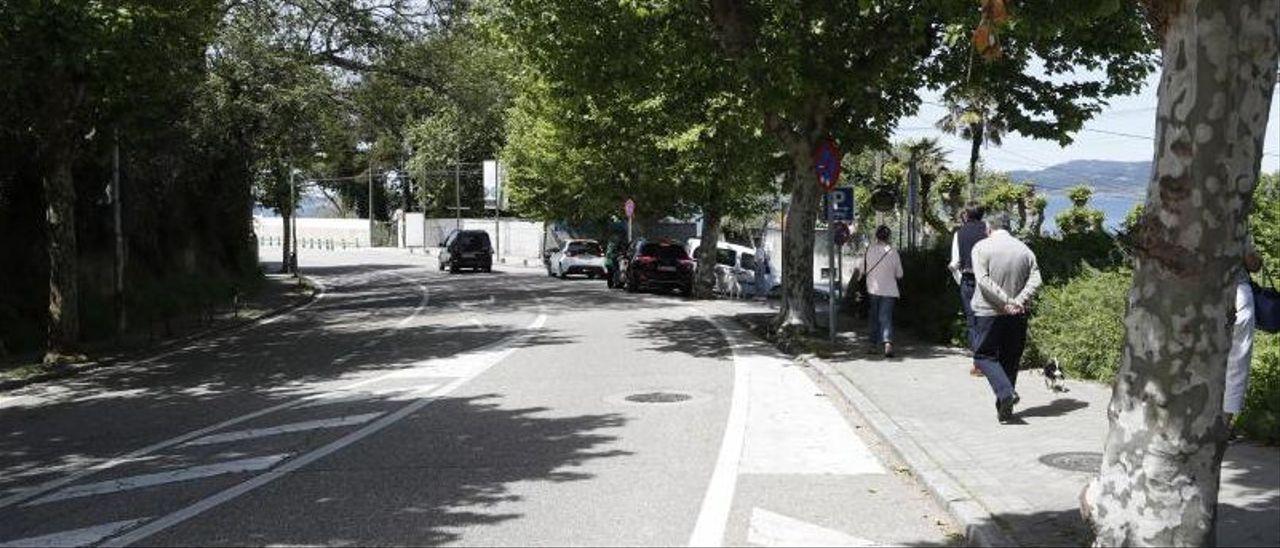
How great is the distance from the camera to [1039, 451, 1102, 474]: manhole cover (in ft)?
22.4

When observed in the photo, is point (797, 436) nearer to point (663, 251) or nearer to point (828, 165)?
point (828, 165)

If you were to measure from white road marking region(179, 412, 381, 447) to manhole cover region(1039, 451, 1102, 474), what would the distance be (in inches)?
223

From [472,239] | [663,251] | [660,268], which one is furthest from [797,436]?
[472,239]

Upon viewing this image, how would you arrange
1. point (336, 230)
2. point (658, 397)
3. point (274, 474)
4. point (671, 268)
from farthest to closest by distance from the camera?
1. point (336, 230)
2. point (671, 268)
3. point (658, 397)
4. point (274, 474)

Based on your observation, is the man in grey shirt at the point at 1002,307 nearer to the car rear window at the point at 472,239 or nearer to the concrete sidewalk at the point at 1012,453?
the concrete sidewalk at the point at 1012,453

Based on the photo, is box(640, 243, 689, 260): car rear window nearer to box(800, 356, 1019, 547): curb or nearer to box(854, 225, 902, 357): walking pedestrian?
box(854, 225, 902, 357): walking pedestrian

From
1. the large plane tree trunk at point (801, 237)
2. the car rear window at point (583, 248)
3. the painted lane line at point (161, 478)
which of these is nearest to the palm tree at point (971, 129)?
the car rear window at point (583, 248)

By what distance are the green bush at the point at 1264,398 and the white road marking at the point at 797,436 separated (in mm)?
2591

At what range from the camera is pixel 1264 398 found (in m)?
7.64

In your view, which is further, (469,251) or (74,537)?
(469,251)

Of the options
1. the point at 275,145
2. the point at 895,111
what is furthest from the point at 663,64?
the point at 275,145

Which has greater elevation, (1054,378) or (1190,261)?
(1190,261)

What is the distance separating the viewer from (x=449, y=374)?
496 inches

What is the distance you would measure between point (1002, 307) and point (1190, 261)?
4.27 meters
